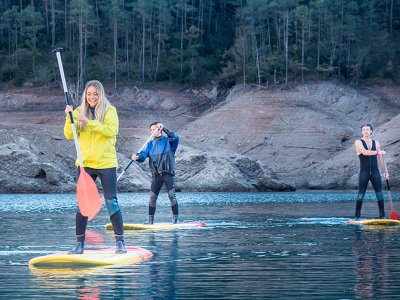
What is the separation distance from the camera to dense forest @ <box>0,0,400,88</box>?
3568 inches

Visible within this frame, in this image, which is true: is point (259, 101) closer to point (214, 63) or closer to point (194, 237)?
point (214, 63)

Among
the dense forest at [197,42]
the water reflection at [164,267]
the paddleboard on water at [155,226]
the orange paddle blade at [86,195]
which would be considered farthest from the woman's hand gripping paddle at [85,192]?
the dense forest at [197,42]

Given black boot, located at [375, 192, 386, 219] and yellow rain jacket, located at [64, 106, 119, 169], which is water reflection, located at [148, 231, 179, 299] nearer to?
yellow rain jacket, located at [64, 106, 119, 169]

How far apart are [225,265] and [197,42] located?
291ft

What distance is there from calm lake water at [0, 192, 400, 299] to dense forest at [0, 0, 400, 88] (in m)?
70.1

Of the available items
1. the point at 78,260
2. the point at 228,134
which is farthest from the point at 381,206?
the point at 228,134

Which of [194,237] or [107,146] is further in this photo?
[194,237]

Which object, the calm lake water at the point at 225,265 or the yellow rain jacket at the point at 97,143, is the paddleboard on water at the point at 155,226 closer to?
the calm lake water at the point at 225,265

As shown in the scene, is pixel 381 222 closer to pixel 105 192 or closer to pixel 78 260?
pixel 105 192

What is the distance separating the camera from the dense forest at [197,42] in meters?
90.6

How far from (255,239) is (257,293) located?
23.1 ft

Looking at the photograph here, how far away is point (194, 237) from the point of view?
57.6 ft

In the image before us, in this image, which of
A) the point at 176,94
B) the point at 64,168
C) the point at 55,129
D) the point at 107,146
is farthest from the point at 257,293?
the point at 176,94

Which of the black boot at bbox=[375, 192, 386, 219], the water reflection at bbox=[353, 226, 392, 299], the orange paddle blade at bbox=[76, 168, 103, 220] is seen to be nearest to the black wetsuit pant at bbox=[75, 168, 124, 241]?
the orange paddle blade at bbox=[76, 168, 103, 220]
